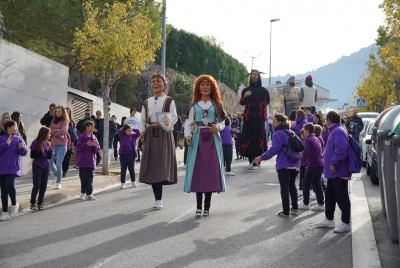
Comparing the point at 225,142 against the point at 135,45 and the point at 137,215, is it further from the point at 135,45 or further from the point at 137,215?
the point at 137,215

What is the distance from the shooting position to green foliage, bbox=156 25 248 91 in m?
43.9

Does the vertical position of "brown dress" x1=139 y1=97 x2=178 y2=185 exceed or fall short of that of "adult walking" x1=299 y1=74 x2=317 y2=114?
it falls short

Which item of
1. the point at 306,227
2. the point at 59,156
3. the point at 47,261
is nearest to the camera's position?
the point at 47,261

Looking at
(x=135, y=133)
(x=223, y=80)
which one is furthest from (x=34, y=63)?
(x=223, y=80)

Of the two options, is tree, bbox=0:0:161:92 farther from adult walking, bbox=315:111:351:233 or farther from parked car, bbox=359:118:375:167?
adult walking, bbox=315:111:351:233

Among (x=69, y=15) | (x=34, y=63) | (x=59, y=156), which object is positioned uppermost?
(x=69, y=15)

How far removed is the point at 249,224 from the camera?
9.20 metres

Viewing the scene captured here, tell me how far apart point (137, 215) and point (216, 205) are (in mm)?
1611

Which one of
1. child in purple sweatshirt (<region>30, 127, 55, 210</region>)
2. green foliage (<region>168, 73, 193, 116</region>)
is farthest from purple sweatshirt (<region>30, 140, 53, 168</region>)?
green foliage (<region>168, 73, 193, 116</region>)

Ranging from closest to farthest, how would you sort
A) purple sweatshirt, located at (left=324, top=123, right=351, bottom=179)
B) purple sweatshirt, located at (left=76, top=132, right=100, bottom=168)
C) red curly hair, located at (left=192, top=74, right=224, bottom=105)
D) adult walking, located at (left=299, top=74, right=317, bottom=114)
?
purple sweatshirt, located at (left=324, top=123, right=351, bottom=179) < red curly hair, located at (left=192, top=74, right=224, bottom=105) < purple sweatshirt, located at (left=76, top=132, right=100, bottom=168) < adult walking, located at (left=299, top=74, right=317, bottom=114)

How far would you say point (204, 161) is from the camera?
1004 centimetres

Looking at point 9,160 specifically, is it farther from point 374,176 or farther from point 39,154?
point 374,176

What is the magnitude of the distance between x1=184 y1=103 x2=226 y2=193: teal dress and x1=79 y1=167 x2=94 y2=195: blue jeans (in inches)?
113

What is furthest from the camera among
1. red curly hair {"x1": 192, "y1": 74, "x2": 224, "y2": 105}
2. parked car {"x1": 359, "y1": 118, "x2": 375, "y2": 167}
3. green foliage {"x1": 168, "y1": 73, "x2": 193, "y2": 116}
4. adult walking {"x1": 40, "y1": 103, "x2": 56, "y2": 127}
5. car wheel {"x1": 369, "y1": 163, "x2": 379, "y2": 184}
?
green foliage {"x1": 168, "y1": 73, "x2": 193, "y2": 116}
